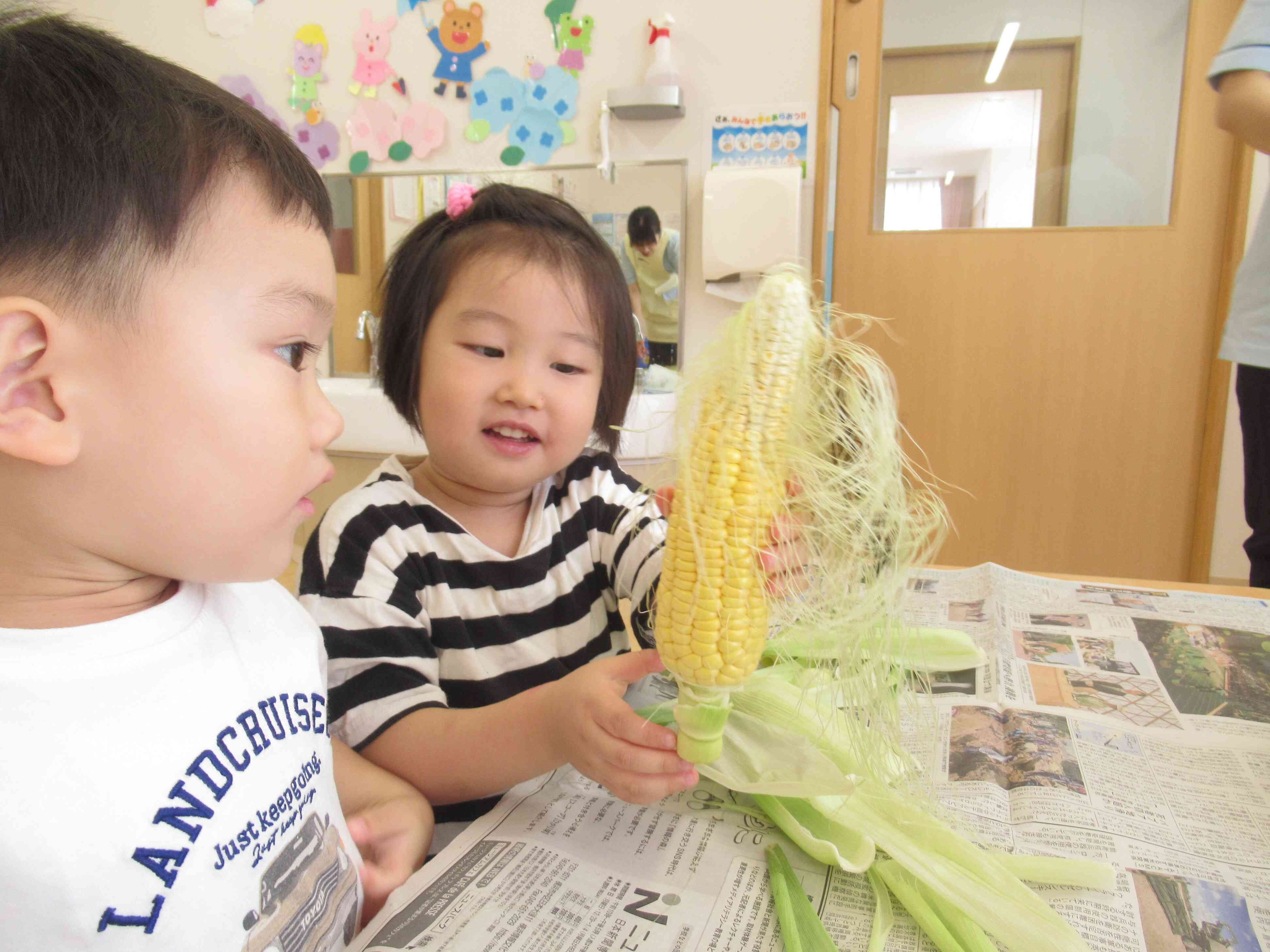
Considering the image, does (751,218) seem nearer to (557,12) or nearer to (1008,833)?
(557,12)

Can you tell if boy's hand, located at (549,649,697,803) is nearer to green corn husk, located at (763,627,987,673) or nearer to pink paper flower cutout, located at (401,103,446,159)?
green corn husk, located at (763,627,987,673)

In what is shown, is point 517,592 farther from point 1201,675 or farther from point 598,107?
point 598,107

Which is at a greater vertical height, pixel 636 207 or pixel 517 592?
pixel 636 207

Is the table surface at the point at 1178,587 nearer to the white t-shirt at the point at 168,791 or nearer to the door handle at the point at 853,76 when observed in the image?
the white t-shirt at the point at 168,791

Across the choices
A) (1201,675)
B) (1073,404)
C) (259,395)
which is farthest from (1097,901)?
(1073,404)

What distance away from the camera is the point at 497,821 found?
0.61 metres

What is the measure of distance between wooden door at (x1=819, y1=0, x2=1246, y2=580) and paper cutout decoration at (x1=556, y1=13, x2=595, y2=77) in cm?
75

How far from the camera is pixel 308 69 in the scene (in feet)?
8.63

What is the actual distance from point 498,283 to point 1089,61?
2331 millimetres

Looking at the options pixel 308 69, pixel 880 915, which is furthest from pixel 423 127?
pixel 880 915

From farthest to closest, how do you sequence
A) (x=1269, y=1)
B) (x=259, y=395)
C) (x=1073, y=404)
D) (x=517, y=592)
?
(x=1073, y=404) → (x=1269, y=1) → (x=517, y=592) → (x=259, y=395)

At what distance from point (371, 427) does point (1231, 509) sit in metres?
2.62

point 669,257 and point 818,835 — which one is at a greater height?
point 669,257

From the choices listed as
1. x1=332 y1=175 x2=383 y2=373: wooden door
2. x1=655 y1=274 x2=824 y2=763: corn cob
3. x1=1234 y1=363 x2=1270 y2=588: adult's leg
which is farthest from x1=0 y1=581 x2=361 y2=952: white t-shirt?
x1=332 y1=175 x2=383 y2=373: wooden door
